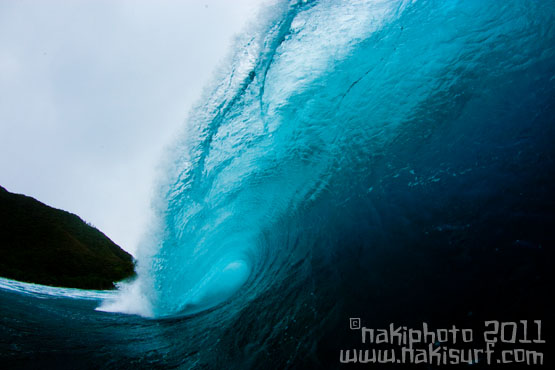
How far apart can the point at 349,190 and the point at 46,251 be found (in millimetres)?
24148

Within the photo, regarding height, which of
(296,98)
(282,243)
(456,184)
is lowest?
(282,243)

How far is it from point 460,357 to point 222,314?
3147 mm

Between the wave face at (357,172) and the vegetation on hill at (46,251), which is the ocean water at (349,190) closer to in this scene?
the wave face at (357,172)

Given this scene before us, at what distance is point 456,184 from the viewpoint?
2.72 meters

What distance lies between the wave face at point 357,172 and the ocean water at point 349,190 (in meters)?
0.02

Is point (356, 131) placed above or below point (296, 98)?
below

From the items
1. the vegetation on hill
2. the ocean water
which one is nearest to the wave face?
the ocean water

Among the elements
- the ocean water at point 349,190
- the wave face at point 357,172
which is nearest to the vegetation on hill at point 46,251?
the wave face at point 357,172

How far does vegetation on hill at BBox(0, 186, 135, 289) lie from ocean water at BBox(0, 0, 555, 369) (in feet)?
49.2

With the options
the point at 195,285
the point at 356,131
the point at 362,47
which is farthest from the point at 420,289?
the point at 195,285

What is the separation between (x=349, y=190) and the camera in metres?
3.83

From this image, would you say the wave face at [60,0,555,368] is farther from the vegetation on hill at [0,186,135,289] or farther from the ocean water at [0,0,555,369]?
the vegetation on hill at [0,186,135,289]

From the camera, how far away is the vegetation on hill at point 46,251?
601 inches

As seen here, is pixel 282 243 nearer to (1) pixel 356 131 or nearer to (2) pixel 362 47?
(1) pixel 356 131
